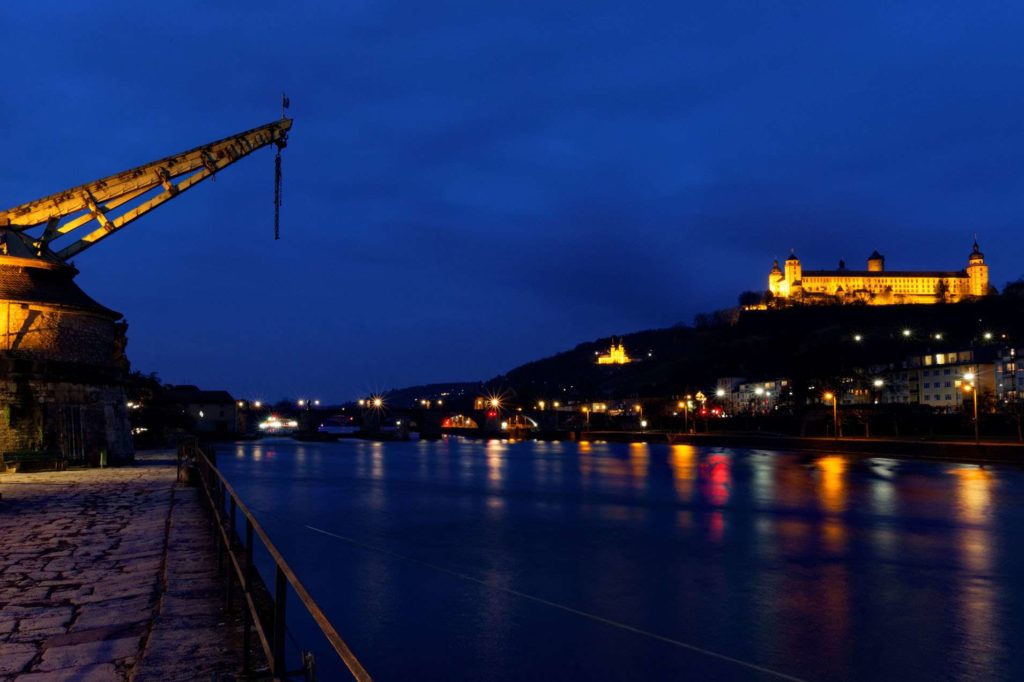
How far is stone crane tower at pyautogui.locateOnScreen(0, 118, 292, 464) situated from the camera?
97.1 feet

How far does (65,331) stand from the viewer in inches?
1259

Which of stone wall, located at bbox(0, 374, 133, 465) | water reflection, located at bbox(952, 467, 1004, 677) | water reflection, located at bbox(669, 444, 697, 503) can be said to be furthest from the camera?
water reflection, located at bbox(669, 444, 697, 503)

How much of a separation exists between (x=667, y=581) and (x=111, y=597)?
38.6ft

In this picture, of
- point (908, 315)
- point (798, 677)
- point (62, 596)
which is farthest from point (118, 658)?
point (908, 315)

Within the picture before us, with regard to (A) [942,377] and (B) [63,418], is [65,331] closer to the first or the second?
(B) [63,418]

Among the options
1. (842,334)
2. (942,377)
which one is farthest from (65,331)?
(842,334)

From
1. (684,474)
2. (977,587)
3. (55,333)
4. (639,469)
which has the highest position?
(55,333)

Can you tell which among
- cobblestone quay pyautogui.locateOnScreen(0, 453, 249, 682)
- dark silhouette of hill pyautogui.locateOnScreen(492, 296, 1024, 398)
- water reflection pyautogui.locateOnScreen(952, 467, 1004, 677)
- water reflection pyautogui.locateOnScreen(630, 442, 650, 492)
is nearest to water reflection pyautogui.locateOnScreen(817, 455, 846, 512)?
water reflection pyautogui.locateOnScreen(952, 467, 1004, 677)

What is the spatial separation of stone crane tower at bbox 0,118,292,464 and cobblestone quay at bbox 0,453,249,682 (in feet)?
48.4

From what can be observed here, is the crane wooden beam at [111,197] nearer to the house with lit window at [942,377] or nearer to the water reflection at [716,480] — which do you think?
the water reflection at [716,480]

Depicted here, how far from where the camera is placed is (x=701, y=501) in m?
34.3

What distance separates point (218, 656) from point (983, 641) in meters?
11.8

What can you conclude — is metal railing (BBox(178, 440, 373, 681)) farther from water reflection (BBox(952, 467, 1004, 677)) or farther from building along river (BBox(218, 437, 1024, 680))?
water reflection (BBox(952, 467, 1004, 677))

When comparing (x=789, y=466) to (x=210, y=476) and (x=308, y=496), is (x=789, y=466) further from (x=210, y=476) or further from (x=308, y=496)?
(x=210, y=476)
